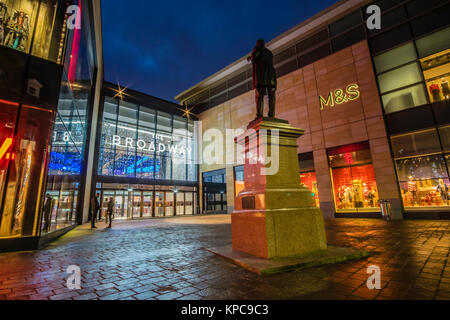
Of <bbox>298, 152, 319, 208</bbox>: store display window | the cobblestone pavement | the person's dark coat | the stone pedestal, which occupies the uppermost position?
the person's dark coat

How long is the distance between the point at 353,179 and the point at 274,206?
42.0ft

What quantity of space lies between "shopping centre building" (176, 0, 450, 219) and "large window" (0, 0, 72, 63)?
49.2ft

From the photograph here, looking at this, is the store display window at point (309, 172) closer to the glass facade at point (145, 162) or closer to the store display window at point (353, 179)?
the store display window at point (353, 179)

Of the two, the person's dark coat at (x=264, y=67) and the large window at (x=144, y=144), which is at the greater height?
the large window at (x=144, y=144)

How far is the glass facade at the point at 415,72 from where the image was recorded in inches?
470

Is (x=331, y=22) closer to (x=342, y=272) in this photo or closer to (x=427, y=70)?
(x=427, y=70)

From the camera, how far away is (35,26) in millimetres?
7035

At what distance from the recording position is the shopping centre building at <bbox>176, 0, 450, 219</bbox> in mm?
Answer: 11828

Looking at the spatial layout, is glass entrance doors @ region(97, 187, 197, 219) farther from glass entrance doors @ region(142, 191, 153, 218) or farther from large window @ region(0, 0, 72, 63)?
large window @ region(0, 0, 72, 63)

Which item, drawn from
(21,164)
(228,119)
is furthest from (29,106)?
(228,119)

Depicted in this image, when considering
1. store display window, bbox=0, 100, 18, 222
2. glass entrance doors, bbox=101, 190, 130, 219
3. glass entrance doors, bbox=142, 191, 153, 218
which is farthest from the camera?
glass entrance doors, bbox=142, 191, 153, 218

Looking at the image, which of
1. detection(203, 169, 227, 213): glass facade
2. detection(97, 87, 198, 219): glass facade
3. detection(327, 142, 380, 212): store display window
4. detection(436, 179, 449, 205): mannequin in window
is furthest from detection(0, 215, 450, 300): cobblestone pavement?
detection(203, 169, 227, 213): glass facade

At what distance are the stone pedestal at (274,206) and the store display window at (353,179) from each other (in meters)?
11.6

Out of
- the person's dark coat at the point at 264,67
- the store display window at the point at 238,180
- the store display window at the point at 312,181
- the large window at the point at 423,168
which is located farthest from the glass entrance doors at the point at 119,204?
the large window at the point at 423,168
